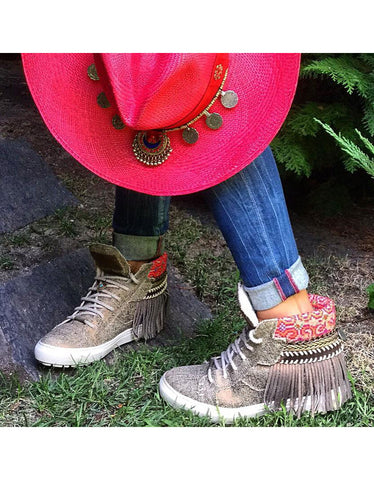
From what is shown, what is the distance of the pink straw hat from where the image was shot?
1036 mm

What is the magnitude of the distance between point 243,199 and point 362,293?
2.65 feet

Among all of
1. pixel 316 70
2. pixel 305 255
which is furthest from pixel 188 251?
pixel 316 70

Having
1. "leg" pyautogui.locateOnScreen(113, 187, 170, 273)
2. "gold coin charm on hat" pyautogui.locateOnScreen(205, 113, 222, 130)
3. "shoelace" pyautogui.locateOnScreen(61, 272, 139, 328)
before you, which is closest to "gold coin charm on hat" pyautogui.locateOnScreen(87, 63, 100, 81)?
"gold coin charm on hat" pyautogui.locateOnScreen(205, 113, 222, 130)

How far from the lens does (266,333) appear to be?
116cm

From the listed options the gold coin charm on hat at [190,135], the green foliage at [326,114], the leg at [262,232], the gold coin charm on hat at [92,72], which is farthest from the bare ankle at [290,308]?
the green foliage at [326,114]

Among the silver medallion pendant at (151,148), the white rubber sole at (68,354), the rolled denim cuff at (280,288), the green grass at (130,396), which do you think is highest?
the silver medallion pendant at (151,148)

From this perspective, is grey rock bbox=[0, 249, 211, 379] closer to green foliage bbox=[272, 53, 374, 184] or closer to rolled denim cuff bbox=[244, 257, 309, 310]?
rolled denim cuff bbox=[244, 257, 309, 310]

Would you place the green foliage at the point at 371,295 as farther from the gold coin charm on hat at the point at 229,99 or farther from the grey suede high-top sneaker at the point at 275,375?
the gold coin charm on hat at the point at 229,99

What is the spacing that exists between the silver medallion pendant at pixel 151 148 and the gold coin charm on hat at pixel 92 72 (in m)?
0.13

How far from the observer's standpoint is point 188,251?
6.53 ft

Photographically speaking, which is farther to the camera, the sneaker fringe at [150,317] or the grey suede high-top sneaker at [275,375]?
the sneaker fringe at [150,317]

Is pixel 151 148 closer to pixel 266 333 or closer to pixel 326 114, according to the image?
pixel 266 333

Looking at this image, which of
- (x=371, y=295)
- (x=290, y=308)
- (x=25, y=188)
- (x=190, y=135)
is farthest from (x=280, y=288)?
(x=25, y=188)

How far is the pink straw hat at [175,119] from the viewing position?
1.04 m
